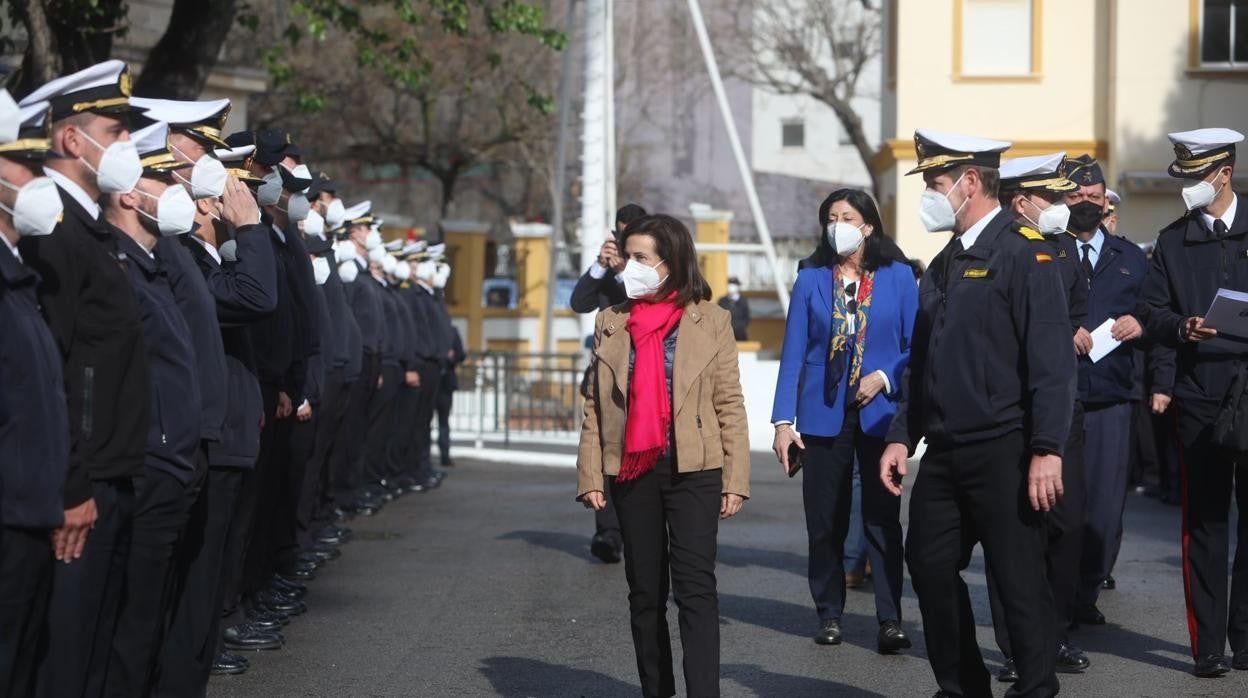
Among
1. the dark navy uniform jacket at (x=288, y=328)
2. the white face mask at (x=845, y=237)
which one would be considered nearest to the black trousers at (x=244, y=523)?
the dark navy uniform jacket at (x=288, y=328)

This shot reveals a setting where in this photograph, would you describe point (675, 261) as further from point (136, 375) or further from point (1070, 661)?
point (1070, 661)

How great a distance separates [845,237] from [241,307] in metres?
→ 3.08

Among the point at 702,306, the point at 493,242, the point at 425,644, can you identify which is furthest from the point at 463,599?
the point at 493,242

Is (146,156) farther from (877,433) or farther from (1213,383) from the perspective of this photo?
(1213,383)

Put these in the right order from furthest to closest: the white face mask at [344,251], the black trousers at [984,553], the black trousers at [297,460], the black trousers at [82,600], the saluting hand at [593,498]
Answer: the white face mask at [344,251] < the black trousers at [297,460] < the saluting hand at [593,498] < the black trousers at [984,553] < the black trousers at [82,600]

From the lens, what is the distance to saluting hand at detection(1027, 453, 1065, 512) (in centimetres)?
666

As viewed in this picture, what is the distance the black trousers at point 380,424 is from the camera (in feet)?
50.5

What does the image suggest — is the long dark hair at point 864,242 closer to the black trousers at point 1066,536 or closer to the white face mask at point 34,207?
the black trousers at point 1066,536

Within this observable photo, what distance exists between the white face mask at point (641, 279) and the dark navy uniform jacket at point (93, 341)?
197 cm

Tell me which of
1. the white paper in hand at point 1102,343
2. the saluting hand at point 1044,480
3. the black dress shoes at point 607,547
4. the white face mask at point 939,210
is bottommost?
the black dress shoes at point 607,547

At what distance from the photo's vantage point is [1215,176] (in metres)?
8.61

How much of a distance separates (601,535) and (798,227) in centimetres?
4864

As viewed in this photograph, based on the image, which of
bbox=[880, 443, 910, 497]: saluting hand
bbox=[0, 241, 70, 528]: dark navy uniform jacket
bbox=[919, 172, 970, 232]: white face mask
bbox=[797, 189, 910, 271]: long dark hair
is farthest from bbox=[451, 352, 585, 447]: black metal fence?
bbox=[0, 241, 70, 528]: dark navy uniform jacket

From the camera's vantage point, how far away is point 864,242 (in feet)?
30.8
